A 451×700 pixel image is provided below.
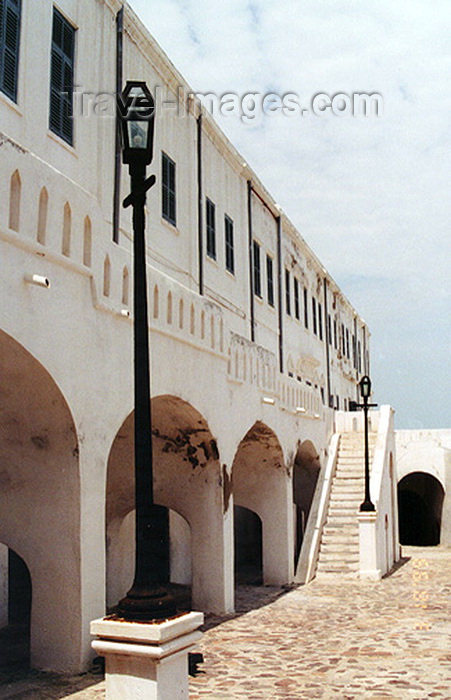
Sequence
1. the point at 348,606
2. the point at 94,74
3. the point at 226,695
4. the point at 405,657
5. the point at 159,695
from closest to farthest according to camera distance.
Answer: the point at 159,695 < the point at 226,695 < the point at 405,657 < the point at 94,74 < the point at 348,606

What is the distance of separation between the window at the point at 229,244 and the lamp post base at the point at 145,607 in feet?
43.6

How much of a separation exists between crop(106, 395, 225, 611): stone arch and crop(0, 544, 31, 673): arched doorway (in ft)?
7.41

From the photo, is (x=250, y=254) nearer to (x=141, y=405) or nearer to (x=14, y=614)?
(x=14, y=614)

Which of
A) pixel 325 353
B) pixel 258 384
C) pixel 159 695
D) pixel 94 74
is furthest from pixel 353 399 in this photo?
pixel 159 695

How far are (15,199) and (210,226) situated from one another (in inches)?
408

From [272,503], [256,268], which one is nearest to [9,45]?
[272,503]

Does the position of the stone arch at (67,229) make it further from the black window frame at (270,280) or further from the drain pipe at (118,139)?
the black window frame at (270,280)

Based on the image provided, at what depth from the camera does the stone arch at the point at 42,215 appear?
6492 millimetres

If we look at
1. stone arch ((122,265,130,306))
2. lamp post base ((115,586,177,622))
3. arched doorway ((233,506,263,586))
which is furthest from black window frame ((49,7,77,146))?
arched doorway ((233,506,263,586))

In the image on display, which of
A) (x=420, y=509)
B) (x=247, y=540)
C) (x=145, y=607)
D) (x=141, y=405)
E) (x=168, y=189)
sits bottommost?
(x=420, y=509)

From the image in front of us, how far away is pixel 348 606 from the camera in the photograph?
1252 cm

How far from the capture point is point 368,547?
16.0 meters

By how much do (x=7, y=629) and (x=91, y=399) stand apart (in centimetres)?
553

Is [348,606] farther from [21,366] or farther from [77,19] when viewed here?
[77,19]
